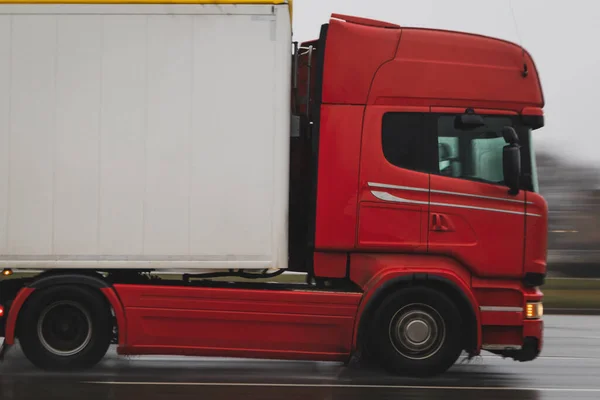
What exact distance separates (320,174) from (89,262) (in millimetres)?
2229

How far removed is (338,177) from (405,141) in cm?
70

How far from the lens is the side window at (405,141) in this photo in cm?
762

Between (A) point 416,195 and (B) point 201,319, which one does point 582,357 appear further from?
(B) point 201,319

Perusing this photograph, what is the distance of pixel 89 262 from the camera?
7.50 metres

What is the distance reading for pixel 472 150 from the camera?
7.73m

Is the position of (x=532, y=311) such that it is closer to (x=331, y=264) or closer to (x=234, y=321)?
(x=331, y=264)

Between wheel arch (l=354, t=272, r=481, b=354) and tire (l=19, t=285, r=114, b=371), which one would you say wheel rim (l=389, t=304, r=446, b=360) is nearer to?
wheel arch (l=354, t=272, r=481, b=354)

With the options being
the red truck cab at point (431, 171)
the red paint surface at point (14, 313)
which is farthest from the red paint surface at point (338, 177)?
the red paint surface at point (14, 313)

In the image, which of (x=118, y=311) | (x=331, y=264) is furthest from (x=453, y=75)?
(x=118, y=311)

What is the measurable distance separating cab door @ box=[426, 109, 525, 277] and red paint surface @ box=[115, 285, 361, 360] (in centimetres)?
108

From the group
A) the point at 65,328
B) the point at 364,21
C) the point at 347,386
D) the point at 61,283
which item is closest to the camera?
the point at 347,386

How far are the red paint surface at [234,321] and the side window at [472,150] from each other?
5.05ft

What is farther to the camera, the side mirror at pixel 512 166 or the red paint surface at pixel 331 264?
the red paint surface at pixel 331 264

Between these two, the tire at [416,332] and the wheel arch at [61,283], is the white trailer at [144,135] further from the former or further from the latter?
the tire at [416,332]
